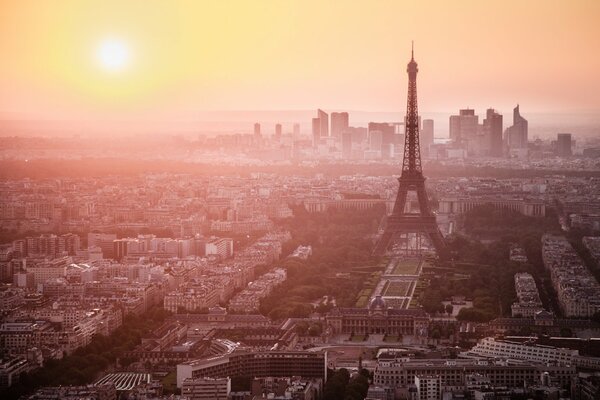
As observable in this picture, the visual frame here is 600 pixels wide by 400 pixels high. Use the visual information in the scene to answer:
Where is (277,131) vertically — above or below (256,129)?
below

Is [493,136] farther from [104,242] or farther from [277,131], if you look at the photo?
[104,242]

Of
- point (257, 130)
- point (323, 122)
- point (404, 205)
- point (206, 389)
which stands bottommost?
point (206, 389)

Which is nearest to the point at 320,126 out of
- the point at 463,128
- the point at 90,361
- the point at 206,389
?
the point at 463,128

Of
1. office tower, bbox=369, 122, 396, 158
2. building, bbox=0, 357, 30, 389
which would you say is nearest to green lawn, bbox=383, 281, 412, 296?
building, bbox=0, 357, 30, 389

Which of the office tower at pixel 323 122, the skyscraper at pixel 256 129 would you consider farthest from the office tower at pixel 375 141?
the skyscraper at pixel 256 129

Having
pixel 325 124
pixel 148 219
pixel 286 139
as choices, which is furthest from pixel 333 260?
pixel 286 139

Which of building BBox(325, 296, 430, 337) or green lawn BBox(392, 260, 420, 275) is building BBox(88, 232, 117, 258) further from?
building BBox(325, 296, 430, 337)

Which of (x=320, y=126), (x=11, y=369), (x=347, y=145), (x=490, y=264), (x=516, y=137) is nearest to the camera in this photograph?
(x=11, y=369)
